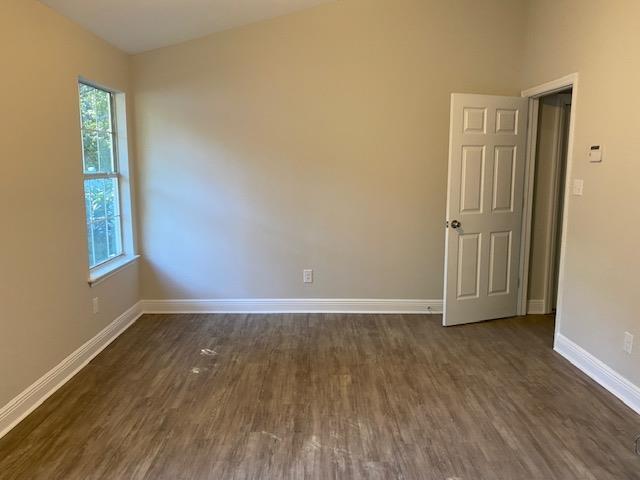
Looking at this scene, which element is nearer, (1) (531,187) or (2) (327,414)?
(2) (327,414)

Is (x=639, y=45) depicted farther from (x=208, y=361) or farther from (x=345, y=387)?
(x=208, y=361)

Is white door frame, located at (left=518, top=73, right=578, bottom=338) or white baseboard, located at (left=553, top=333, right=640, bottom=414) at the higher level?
white door frame, located at (left=518, top=73, right=578, bottom=338)

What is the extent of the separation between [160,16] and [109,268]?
196cm

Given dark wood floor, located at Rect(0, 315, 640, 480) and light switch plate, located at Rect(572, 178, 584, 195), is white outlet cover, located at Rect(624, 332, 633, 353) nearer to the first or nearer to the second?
dark wood floor, located at Rect(0, 315, 640, 480)

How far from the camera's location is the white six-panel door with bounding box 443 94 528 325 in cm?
396

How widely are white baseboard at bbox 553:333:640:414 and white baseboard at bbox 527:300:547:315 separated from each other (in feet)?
2.90

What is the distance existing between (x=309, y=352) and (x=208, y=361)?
0.74 m

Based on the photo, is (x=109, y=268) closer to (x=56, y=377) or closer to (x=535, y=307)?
(x=56, y=377)

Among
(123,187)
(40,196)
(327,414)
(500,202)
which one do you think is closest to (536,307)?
(500,202)

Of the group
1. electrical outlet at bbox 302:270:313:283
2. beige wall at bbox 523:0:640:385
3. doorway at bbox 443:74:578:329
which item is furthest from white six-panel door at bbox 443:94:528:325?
electrical outlet at bbox 302:270:313:283

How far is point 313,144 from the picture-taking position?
4309mm

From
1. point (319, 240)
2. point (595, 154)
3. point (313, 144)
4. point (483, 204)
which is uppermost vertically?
point (313, 144)

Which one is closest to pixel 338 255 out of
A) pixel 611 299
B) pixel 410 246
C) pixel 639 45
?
pixel 410 246

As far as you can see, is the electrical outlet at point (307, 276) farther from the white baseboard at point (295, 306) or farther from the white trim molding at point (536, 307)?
the white trim molding at point (536, 307)
